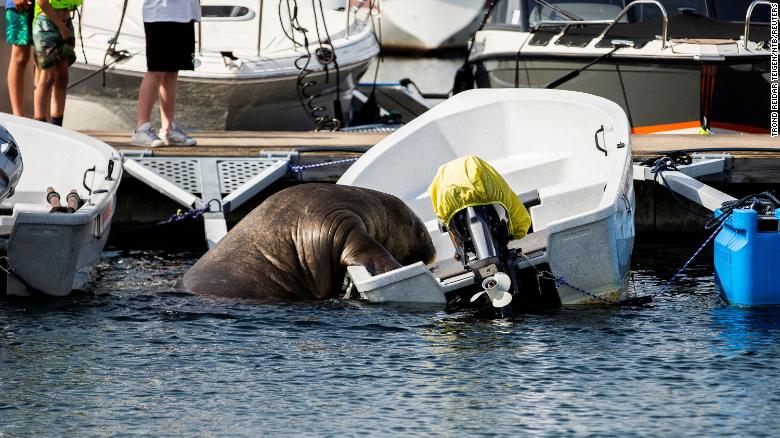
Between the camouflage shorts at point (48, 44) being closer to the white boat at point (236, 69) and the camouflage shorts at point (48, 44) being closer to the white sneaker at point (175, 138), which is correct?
the white sneaker at point (175, 138)

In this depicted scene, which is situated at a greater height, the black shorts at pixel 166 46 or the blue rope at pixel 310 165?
the black shorts at pixel 166 46

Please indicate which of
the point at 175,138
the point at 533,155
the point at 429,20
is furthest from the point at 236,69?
the point at 429,20

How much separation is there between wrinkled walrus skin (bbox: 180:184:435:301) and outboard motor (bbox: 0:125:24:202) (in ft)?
4.51

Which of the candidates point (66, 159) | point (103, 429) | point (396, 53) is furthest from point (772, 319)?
point (396, 53)

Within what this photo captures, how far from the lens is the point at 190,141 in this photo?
11781mm

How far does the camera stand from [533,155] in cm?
1057

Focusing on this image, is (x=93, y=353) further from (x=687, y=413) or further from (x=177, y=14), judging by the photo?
(x=177, y=14)

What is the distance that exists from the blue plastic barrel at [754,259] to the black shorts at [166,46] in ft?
15.6

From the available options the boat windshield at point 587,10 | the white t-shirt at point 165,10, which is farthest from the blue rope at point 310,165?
the boat windshield at point 587,10

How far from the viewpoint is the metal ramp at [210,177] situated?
10.6m

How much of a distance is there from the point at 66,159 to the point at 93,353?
313 centimetres

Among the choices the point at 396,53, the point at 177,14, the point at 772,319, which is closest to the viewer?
the point at 772,319

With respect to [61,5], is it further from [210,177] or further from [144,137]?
[210,177]

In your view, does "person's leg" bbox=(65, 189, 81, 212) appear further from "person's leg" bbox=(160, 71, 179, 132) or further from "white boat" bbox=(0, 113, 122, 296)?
"person's leg" bbox=(160, 71, 179, 132)
